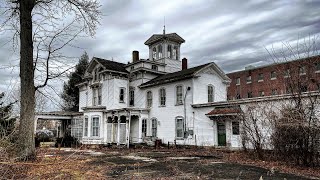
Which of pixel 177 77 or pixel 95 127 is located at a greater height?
pixel 177 77

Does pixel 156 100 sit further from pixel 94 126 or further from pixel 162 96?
pixel 94 126

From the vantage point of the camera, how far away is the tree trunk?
10.4m

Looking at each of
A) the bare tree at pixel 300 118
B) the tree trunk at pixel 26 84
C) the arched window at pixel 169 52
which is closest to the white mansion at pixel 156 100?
the arched window at pixel 169 52

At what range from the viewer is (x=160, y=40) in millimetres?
34000

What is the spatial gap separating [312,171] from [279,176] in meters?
2.38

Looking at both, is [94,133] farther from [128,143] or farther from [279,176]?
[279,176]

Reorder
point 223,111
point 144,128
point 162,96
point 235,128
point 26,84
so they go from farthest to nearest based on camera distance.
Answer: point 144,128
point 162,96
point 235,128
point 223,111
point 26,84

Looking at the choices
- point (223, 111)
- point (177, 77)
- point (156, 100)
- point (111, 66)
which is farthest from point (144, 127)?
point (223, 111)

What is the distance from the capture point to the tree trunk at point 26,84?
34.2ft

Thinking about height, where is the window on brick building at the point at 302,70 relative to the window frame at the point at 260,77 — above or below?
below

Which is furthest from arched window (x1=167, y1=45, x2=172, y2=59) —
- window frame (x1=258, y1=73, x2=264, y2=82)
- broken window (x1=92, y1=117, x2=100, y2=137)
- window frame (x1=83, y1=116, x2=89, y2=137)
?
window frame (x1=258, y1=73, x2=264, y2=82)

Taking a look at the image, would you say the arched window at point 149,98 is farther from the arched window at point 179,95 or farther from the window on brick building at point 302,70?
the window on brick building at point 302,70

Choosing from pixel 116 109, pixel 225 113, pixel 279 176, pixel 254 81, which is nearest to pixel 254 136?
pixel 225 113

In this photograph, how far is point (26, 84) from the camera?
35.2 ft
